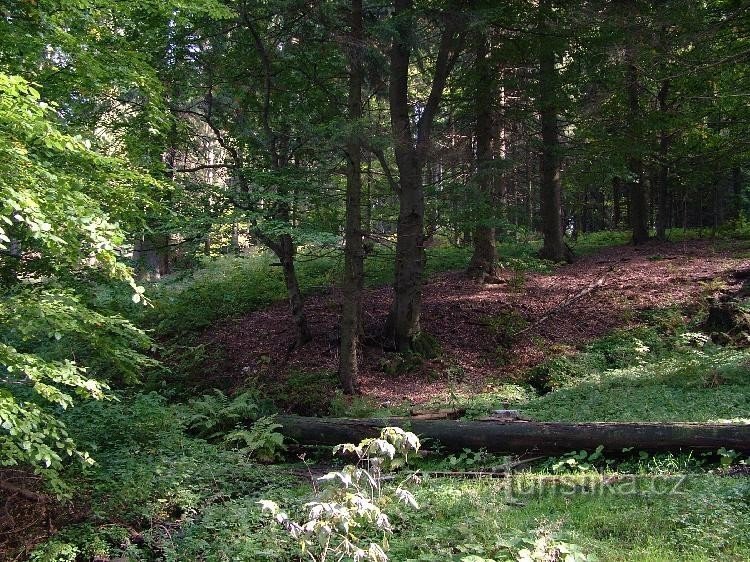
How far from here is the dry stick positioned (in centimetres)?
1247

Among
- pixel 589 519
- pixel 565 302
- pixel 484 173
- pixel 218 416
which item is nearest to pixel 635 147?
pixel 565 302

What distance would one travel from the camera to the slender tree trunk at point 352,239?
32.9 feet

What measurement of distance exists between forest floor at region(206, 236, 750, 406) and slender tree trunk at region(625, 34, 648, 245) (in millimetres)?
3483

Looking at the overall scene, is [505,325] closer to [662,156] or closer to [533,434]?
[533,434]

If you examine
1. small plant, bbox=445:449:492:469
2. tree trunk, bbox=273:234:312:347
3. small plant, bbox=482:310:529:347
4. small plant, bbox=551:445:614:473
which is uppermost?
tree trunk, bbox=273:234:312:347

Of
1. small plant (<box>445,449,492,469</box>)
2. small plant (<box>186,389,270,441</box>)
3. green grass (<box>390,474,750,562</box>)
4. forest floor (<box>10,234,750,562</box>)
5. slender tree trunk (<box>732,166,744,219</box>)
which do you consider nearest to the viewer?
green grass (<box>390,474,750,562</box>)

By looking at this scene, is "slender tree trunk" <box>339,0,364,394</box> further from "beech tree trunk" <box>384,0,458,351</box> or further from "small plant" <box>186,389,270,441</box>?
"small plant" <box>186,389,270,441</box>

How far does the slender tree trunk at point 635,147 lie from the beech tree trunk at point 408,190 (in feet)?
12.4

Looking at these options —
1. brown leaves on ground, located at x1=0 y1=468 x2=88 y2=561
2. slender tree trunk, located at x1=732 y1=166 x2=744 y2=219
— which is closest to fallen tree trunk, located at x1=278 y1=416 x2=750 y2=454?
brown leaves on ground, located at x1=0 y1=468 x2=88 y2=561

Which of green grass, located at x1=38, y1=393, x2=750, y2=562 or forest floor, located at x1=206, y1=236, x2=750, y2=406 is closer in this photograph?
green grass, located at x1=38, y1=393, x2=750, y2=562

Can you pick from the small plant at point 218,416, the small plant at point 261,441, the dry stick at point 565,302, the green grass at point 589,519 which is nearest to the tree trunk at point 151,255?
the small plant at point 218,416

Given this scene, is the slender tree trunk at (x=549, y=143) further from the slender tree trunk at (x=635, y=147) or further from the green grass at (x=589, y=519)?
the green grass at (x=589, y=519)

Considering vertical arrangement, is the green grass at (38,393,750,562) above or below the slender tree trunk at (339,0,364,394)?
below

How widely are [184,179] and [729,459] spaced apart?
878cm
